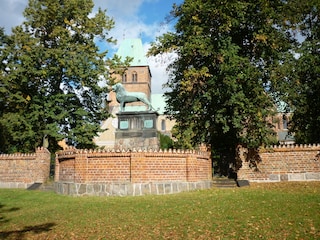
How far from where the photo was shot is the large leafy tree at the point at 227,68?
16.9 meters

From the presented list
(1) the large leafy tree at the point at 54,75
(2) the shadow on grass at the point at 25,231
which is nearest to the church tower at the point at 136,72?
(1) the large leafy tree at the point at 54,75

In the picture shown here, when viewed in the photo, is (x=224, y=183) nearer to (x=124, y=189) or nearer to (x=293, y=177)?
(x=293, y=177)

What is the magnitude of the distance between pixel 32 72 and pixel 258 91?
16342mm

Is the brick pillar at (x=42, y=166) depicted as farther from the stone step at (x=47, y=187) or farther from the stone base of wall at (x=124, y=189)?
the stone base of wall at (x=124, y=189)

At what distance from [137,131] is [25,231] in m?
14.3

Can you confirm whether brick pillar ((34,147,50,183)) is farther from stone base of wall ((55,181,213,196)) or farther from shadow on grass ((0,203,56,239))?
shadow on grass ((0,203,56,239))

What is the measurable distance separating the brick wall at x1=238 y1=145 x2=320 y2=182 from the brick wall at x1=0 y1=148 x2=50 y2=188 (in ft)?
42.8

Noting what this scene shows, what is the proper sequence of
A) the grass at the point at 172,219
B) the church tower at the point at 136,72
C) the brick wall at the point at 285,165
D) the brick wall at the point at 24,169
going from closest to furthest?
the grass at the point at 172,219
the brick wall at the point at 285,165
the brick wall at the point at 24,169
the church tower at the point at 136,72

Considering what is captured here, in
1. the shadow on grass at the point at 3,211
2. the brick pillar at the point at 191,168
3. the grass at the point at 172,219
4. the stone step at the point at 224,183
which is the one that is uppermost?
the brick pillar at the point at 191,168

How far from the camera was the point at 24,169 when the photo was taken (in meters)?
20.0

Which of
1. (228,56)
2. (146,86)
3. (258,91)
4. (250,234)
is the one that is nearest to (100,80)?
(228,56)

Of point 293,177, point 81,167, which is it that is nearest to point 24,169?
point 81,167

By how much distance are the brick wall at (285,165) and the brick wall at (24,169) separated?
42.8 ft

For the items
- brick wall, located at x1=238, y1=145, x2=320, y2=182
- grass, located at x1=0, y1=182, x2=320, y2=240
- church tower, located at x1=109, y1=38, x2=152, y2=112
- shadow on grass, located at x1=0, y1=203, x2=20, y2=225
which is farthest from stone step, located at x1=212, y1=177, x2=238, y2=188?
church tower, located at x1=109, y1=38, x2=152, y2=112
